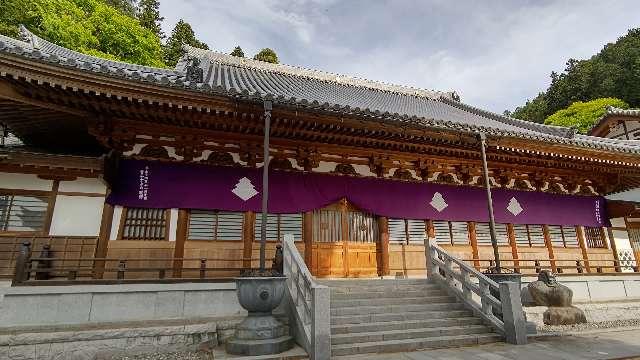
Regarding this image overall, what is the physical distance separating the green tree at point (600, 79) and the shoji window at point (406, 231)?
148 ft

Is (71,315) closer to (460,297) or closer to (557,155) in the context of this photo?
(460,297)

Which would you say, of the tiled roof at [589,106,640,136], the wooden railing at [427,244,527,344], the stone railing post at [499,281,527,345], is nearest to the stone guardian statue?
the wooden railing at [427,244,527,344]

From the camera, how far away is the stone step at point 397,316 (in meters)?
6.68

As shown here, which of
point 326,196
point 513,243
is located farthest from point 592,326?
point 326,196

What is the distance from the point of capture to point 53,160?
745 centimetres

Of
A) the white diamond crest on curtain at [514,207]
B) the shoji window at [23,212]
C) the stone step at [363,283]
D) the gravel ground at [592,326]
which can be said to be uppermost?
the white diamond crest on curtain at [514,207]

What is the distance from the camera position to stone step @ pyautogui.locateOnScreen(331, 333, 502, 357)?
591 cm

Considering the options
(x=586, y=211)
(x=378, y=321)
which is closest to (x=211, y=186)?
(x=378, y=321)

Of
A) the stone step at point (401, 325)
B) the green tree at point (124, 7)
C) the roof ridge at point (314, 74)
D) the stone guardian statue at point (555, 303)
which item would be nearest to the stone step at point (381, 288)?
the stone step at point (401, 325)

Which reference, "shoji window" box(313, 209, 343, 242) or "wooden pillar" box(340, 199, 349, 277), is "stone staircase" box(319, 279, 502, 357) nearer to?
"wooden pillar" box(340, 199, 349, 277)

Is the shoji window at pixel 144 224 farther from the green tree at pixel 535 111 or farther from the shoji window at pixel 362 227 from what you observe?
the green tree at pixel 535 111

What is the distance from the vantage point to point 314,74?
18.4 meters

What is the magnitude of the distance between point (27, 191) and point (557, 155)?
13.9 m

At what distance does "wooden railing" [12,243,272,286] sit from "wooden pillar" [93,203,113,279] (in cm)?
2
